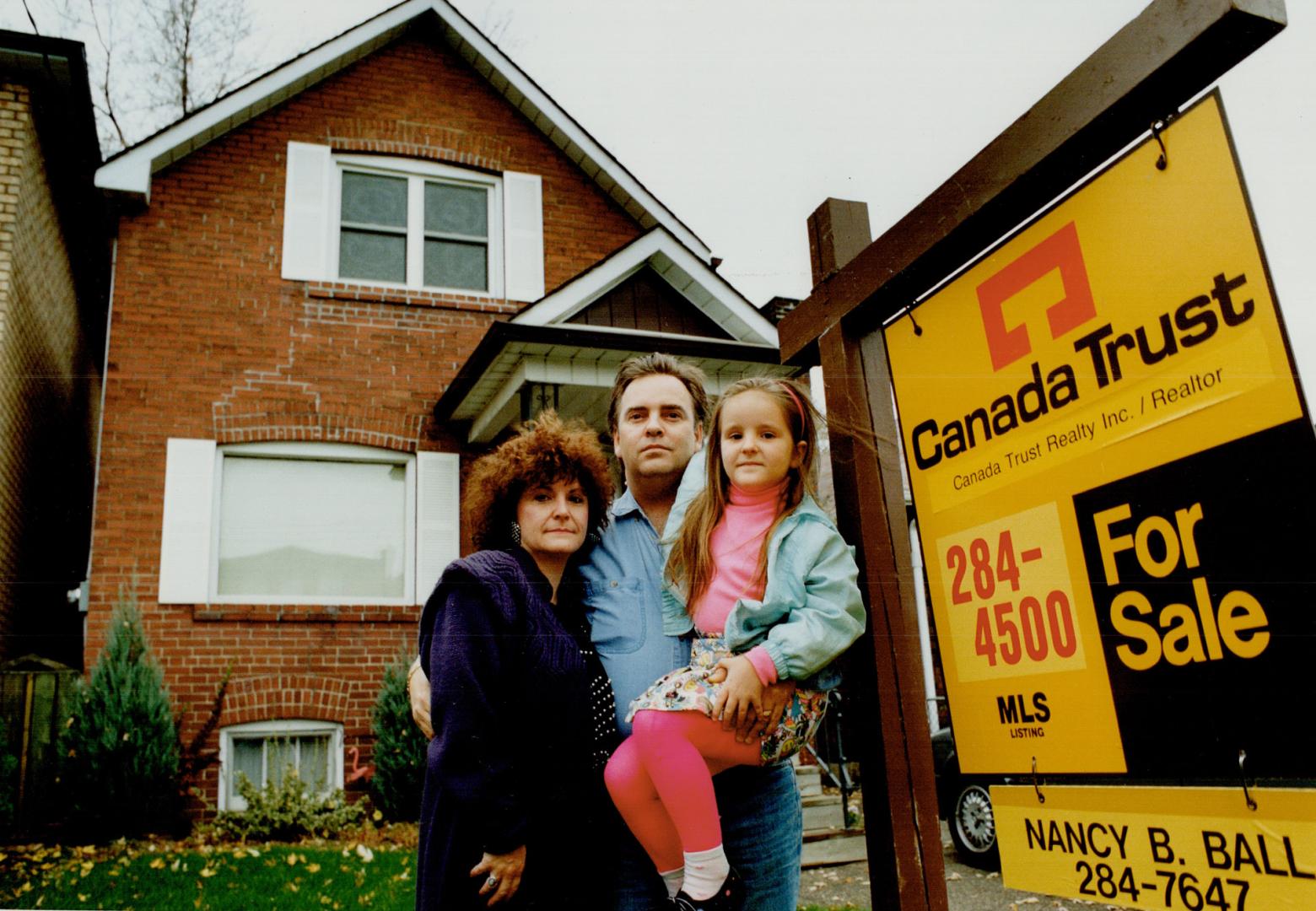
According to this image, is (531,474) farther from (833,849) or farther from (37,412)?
(37,412)

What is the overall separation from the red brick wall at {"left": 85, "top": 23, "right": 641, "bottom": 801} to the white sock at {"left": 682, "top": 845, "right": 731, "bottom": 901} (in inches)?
273

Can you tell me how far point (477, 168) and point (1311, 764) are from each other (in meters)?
9.78

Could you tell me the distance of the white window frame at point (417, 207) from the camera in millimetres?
9484

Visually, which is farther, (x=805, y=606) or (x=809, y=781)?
(x=809, y=781)

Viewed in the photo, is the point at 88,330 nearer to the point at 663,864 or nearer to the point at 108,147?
the point at 108,147

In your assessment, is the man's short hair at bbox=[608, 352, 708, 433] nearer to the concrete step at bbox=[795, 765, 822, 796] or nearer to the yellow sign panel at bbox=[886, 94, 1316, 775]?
the yellow sign panel at bbox=[886, 94, 1316, 775]

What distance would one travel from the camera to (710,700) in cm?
189

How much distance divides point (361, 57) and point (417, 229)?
188 centimetres

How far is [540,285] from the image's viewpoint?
9.87 m

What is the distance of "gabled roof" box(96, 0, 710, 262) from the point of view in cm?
859

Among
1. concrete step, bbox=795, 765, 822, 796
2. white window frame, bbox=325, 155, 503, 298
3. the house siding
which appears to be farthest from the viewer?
white window frame, bbox=325, 155, 503, 298

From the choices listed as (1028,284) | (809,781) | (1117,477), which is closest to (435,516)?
Result: (809,781)

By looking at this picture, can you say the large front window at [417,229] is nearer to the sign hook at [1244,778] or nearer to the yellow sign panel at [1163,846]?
the yellow sign panel at [1163,846]

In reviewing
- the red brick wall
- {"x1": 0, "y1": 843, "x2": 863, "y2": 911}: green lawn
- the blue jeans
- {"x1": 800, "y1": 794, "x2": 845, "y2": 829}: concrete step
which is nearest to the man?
the blue jeans
